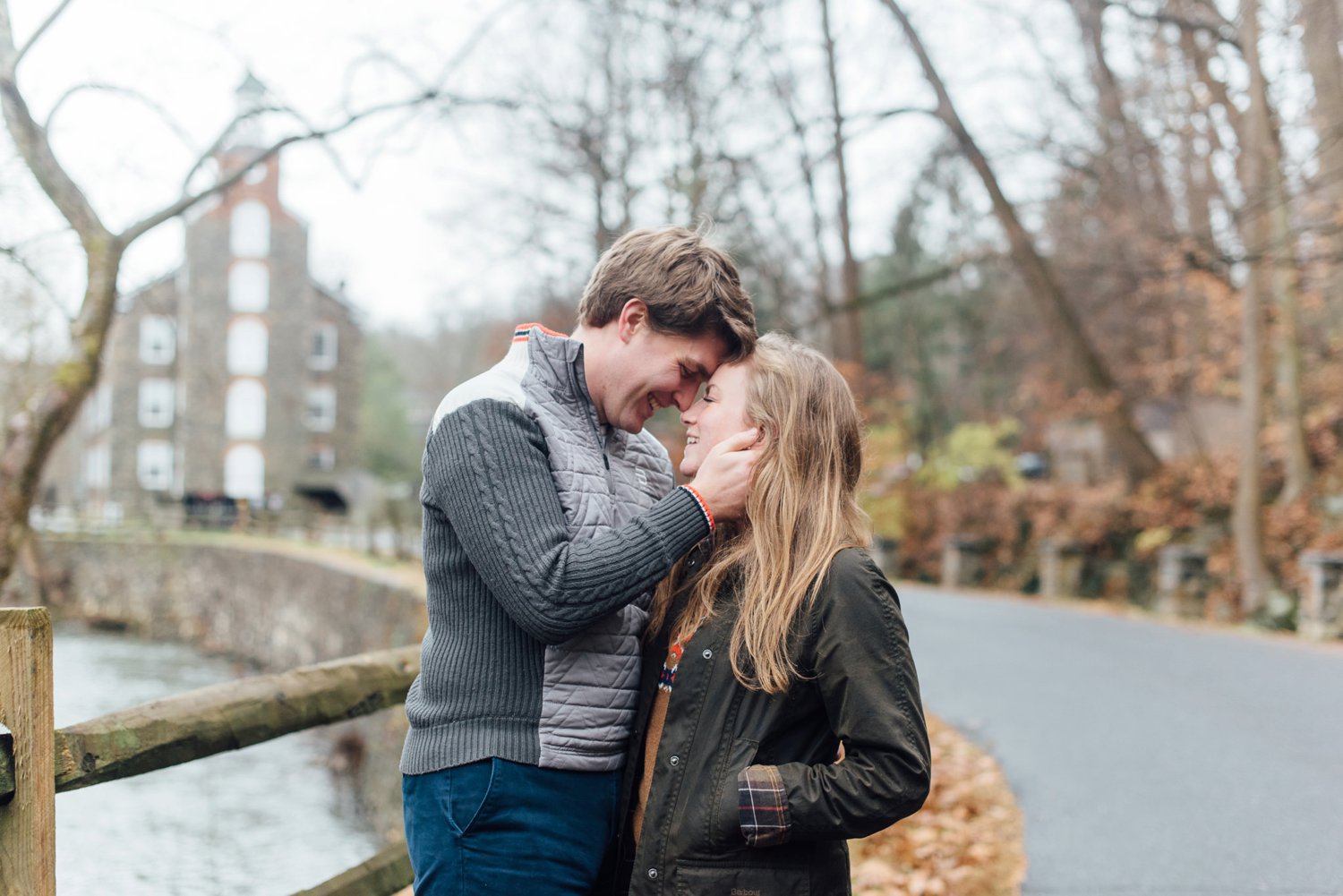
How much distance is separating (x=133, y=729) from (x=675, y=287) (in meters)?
1.56

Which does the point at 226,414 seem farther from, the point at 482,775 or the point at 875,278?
the point at 482,775

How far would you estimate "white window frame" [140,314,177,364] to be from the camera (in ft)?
135

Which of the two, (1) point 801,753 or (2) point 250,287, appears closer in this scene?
(1) point 801,753

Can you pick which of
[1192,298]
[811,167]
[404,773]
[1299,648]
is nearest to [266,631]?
[811,167]

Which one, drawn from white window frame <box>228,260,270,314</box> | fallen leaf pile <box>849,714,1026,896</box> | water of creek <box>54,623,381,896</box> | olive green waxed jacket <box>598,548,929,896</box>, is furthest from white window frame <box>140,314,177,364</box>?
olive green waxed jacket <box>598,548,929,896</box>

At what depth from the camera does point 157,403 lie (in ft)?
135

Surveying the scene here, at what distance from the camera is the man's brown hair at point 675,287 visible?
7.54 feet

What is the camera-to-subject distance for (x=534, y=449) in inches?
83.3

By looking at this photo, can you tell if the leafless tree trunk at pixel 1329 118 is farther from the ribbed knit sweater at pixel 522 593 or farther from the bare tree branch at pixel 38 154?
the ribbed knit sweater at pixel 522 593

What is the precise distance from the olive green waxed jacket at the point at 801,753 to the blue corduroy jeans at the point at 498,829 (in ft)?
0.47

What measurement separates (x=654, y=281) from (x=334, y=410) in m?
41.7

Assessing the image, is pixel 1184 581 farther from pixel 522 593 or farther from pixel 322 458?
pixel 322 458

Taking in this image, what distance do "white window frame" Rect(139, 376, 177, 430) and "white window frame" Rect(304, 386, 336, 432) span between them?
459 cm

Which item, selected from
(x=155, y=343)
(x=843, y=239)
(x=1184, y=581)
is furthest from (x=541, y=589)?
(x=155, y=343)
